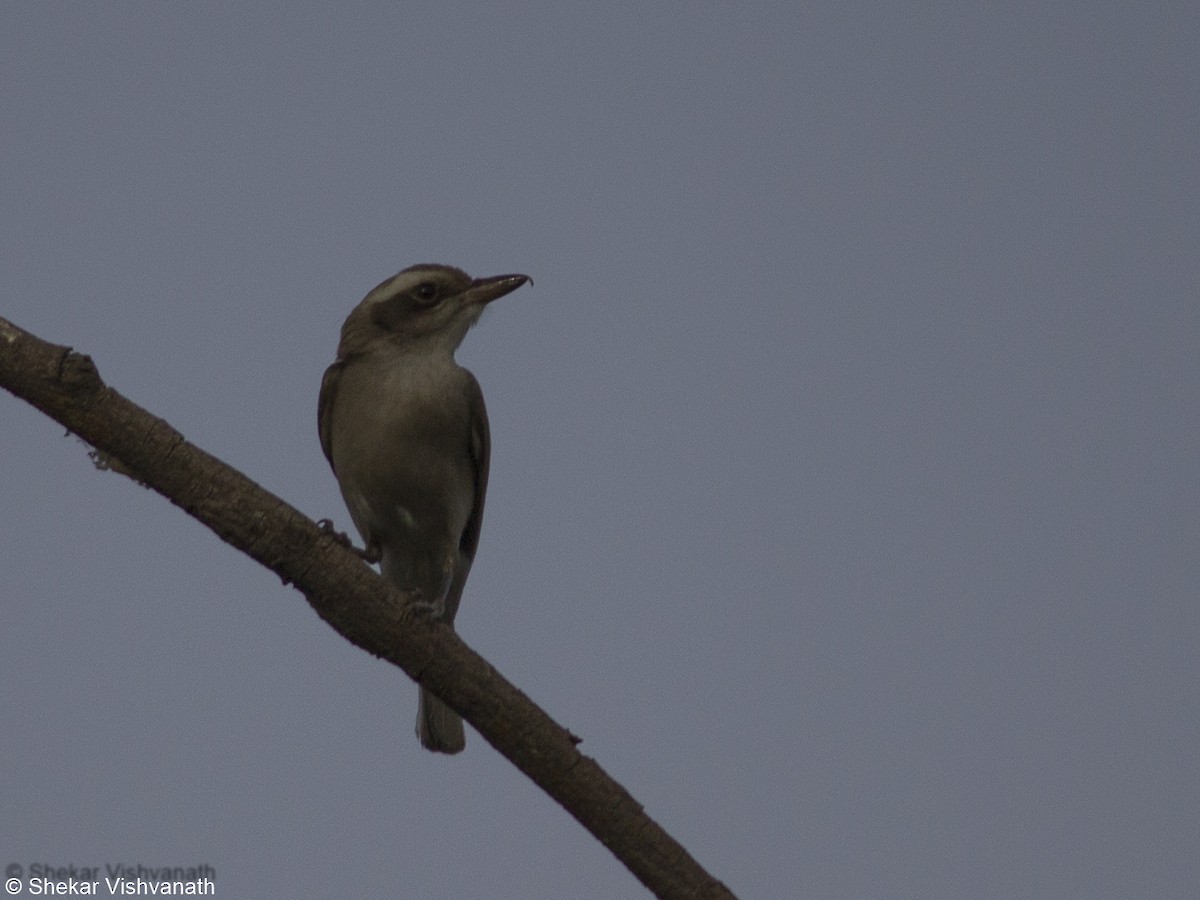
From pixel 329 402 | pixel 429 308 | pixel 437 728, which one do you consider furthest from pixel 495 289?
pixel 437 728

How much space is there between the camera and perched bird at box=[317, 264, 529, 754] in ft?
27.3

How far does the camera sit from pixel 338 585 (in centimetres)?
552

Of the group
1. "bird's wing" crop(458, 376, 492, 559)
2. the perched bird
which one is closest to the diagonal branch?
the perched bird

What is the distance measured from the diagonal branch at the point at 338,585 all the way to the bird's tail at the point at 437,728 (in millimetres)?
3332

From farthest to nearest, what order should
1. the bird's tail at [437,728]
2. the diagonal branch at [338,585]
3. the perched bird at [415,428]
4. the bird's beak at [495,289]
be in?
the bird's tail at [437,728] → the bird's beak at [495,289] → the perched bird at [415,428] → the diagonal branch at [338,585]

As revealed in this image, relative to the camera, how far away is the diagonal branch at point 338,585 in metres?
5.23

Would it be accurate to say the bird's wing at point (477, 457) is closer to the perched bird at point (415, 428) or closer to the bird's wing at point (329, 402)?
the perched bird at point (415, 428)

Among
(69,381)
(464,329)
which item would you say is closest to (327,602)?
(69,381)

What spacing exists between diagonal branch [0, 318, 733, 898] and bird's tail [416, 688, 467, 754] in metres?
3.33

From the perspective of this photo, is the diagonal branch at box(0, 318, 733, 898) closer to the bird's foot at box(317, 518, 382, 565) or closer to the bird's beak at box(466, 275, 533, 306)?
the bird's foot at box(317, 518, 382, 565)

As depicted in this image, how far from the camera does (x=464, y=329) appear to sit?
8797 millimetres

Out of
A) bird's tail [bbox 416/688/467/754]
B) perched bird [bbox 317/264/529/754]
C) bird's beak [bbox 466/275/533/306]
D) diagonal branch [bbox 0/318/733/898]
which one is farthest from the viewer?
bird's tail [bbox 416/688/467/754]

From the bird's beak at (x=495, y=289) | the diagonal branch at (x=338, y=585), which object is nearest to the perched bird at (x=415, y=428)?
the bird's beak at (x=495, y=289)

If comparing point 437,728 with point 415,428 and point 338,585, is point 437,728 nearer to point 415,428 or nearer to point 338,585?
point 415,428
